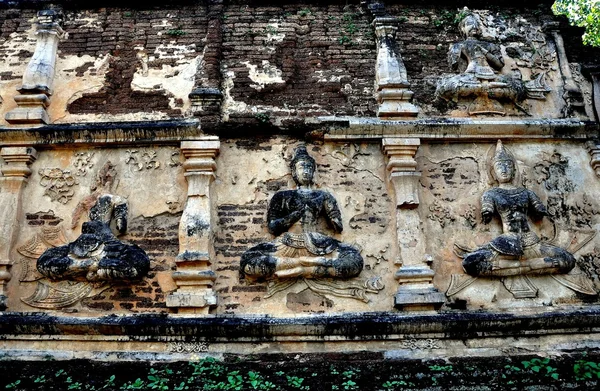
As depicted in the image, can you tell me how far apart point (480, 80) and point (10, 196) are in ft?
20.3

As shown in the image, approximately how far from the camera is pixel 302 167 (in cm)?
741

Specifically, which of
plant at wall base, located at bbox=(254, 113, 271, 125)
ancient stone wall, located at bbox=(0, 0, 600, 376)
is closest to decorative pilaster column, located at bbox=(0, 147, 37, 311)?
ancient stone wall, located at bbox=(0, 0, 600, 376)

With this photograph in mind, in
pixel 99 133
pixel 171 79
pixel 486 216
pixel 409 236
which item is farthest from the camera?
pixel 171 79

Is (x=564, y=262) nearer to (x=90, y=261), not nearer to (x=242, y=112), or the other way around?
(x=242, y=112)

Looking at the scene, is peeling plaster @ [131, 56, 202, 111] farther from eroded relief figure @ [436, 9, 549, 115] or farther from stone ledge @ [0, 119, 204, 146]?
eroded relief figure @ [436, 9, 549, 115]

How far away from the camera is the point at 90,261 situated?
6855 mm

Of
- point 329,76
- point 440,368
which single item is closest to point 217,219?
point 329,76

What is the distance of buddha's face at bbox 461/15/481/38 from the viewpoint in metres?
8.57

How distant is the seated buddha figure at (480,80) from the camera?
8070mm

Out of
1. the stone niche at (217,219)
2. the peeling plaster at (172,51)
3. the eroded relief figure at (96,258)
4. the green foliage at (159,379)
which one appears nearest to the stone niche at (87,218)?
the stone niche at (217,219)

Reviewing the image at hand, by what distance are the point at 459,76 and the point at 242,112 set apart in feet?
9.72

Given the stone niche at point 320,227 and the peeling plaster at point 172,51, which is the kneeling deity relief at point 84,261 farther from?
the peeling plaster at point 172,51

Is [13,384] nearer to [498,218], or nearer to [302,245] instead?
[302,245]

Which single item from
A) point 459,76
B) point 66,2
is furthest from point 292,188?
point 66,2
